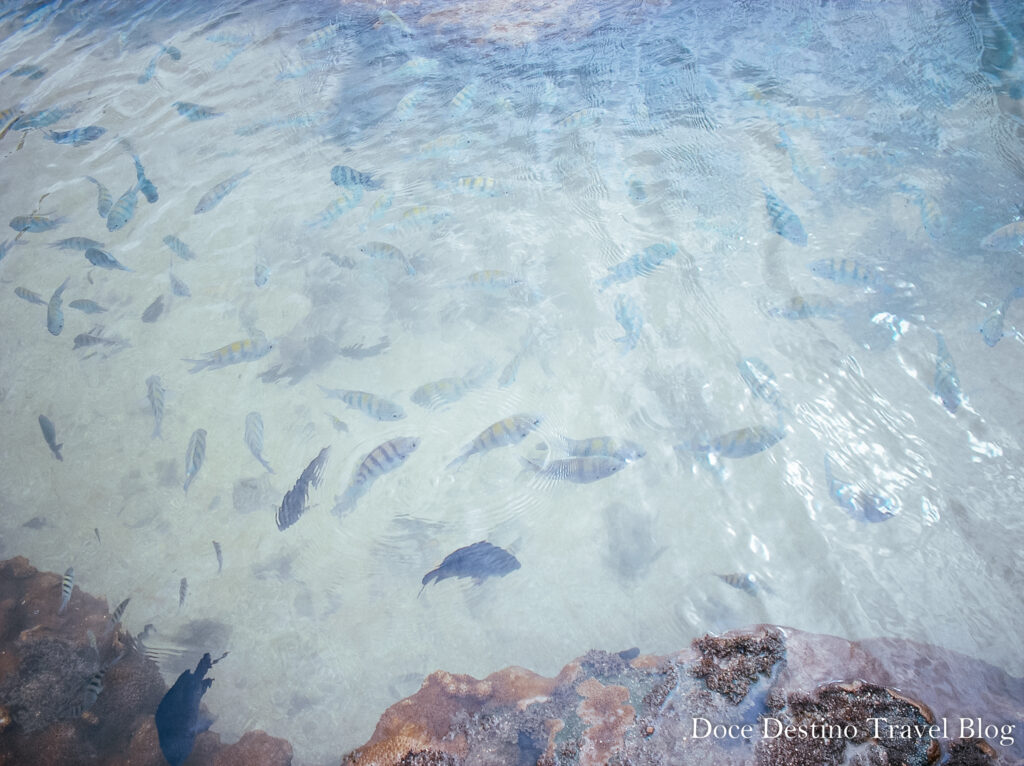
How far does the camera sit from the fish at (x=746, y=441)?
3.50 meters

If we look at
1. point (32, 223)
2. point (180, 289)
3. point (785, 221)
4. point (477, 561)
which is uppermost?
point (32, 223)

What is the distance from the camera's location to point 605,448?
378cm

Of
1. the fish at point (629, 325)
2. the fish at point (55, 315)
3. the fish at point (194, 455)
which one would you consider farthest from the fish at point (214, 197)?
the fish at point (629, 325)

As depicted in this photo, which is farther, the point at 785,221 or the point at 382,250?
the point at 382,250

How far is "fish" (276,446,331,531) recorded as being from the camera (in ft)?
12.9

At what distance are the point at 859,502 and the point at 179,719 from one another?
16.3ft

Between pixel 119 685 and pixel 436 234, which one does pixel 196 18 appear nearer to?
pixel 436 234

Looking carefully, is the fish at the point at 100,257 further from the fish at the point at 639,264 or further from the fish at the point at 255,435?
the fish at the point at 639,264

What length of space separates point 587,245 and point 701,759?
4.61 meters

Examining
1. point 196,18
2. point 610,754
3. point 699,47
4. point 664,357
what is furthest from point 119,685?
point 196,18

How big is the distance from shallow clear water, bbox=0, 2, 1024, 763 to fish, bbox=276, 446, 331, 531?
0.65 ft

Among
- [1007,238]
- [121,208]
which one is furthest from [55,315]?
[1007,238]

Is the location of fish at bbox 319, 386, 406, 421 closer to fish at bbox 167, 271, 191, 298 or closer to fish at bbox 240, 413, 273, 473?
fish at bbox 240, 413, 273, 473

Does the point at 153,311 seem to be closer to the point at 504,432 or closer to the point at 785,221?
the point at 504,432
